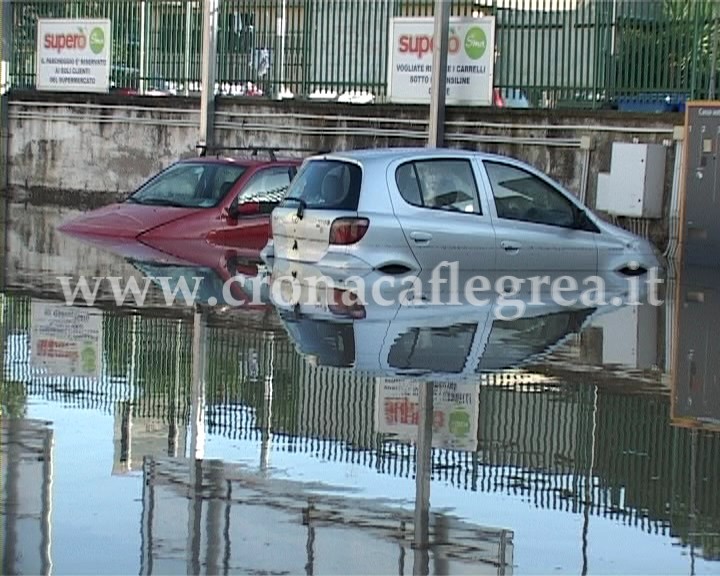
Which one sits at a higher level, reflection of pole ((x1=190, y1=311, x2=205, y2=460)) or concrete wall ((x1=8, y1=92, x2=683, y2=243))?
concrete wall ((x1=8, y1=92, x2=683, y2=243))

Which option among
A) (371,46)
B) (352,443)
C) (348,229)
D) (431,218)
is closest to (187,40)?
(371,46)

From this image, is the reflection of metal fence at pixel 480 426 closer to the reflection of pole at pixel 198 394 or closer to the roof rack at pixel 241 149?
the reflection of pole at pixel 198 394

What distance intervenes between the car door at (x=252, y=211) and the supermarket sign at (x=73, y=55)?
9400mm

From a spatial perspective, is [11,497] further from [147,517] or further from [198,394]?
[198,394]

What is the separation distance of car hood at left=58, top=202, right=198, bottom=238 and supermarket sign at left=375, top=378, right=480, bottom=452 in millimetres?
10336

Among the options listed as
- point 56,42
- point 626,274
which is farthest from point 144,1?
point 626,274

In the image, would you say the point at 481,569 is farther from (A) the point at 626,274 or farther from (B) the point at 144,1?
(B) the point at 144,1

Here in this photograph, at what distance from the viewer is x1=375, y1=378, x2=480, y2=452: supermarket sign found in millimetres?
8859

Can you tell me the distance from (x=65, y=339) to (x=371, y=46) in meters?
14.3

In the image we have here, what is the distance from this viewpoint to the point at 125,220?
2095 centimetres

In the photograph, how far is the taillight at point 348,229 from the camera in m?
15.8

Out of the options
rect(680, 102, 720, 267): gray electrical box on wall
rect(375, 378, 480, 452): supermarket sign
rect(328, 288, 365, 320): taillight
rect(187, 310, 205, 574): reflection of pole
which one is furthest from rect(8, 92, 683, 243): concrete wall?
rect(375, 378, 480, 452): supermarket sign

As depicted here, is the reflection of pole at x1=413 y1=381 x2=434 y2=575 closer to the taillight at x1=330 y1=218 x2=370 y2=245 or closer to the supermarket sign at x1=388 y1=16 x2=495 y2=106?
the taillight at x1=330 y1=218 x2=370 y2=245

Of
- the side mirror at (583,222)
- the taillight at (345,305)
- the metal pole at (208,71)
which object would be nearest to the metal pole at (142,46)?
the metal pole at (208,71)
